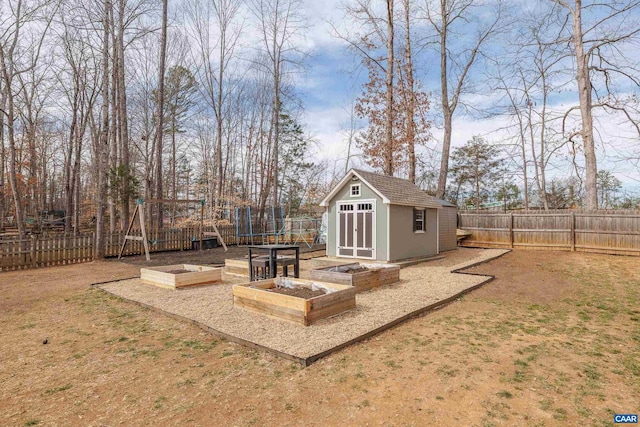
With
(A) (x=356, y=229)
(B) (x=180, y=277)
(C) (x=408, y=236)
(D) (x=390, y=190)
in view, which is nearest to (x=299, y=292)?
(B) (x=180, y=277)

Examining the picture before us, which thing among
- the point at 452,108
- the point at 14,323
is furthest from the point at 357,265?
the point at 452,108

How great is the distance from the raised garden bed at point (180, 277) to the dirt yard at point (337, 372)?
4.32 feet

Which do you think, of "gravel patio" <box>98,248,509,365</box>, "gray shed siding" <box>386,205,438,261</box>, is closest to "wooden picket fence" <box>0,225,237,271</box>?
"gravel patio" <box>98,248,509,365</box>

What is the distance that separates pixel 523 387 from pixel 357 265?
5400 millimetres

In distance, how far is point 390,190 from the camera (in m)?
12.0

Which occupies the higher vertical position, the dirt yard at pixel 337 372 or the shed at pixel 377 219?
the shed at pixel 377 219

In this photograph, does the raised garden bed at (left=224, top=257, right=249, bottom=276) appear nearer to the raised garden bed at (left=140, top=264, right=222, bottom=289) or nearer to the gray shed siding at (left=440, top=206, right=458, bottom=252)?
the raised garden bed at (left=140, top=264, right=222, bottom=289)

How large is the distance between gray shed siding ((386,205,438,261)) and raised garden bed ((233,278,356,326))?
5706 mm

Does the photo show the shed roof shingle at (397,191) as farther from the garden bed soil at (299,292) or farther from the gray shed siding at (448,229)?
the garden bed soil at (299,292)

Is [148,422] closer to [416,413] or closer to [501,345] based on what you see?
[416,413]

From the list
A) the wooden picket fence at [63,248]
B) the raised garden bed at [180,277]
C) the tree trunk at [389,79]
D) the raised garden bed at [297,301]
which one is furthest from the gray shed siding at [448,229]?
the wooden picket fence at [63,248]

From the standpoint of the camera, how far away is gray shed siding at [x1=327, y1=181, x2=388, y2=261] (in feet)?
37.3

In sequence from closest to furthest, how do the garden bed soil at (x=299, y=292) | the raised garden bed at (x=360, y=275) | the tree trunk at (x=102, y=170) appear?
the garden bed soil at (x=299, y=292)
the raised garden bed at (x=360, y=275)
the tree trunk at (x=102, y=170)

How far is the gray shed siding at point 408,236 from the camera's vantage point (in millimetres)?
11477
